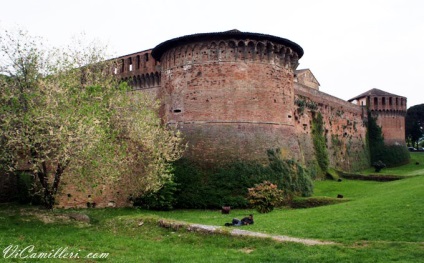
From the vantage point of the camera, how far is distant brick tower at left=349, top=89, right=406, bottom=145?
141ft

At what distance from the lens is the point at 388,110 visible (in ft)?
142

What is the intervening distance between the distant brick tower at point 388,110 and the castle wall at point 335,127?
7.77 feet

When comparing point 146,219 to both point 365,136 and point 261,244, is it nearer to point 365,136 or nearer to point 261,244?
point 261,244

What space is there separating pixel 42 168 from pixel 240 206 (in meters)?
9.03

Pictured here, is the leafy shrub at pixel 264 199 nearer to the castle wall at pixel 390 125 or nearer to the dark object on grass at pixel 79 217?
the dark object on grass at pixel 79 217

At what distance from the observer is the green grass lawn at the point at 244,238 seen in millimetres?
8039

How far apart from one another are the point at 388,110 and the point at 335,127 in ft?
41.9

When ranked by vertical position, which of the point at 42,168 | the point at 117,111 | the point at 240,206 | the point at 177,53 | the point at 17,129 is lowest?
the point at 240,206

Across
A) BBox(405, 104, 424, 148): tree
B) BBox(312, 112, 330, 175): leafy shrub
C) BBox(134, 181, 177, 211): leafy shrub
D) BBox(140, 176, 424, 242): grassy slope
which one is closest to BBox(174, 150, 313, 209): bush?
BBox(134, 181, 177, 211): leafy shrub

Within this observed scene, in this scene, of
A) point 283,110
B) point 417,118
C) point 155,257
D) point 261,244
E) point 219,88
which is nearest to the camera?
point 155,257

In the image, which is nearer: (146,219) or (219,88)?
(146,219)

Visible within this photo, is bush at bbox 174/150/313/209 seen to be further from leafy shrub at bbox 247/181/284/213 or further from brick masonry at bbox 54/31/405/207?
leafy shrub at bbox 247/181/284/213

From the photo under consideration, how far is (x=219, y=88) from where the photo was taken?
20125mm

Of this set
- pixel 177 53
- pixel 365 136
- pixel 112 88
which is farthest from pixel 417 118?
pixel 112 88
